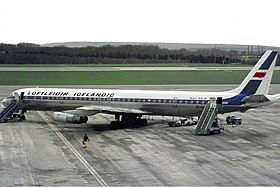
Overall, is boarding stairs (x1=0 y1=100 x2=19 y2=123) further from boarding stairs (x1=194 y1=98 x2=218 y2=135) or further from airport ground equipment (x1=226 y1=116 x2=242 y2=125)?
airport ground equipment (x1=226 y1=116 x2=242 y2=125)

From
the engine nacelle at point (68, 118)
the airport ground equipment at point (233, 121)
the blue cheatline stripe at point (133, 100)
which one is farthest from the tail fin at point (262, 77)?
the engine nacelle at point (68, 118)

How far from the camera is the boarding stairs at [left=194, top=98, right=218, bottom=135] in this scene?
51.2 meters

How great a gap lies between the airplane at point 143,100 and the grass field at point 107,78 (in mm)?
46117

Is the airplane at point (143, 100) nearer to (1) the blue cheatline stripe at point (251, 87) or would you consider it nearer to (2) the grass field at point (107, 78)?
(1) the blue cheatline stripe at point (251, 87)

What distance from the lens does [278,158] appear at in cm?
4097

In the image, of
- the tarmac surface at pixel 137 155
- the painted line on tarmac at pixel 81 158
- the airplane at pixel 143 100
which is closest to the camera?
the painted line on tarmac at pixel 81 158

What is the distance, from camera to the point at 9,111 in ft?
196

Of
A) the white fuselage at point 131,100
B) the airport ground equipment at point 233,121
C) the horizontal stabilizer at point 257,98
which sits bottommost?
the airport ground equipment at point 233,121

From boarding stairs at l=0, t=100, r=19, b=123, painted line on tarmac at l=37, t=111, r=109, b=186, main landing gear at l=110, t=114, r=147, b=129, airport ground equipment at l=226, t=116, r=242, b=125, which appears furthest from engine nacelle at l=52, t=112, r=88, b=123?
airport ground equipment at l=226, t=116, r=242, b=125

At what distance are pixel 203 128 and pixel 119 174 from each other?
58.8ft

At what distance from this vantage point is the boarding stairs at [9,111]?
58.9m

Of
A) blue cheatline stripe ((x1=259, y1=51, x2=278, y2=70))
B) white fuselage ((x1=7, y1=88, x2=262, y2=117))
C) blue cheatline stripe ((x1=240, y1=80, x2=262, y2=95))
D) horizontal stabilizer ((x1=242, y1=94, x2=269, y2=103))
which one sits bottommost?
white fuselage ((x1=7, y1=88, x2=262, y2=117))

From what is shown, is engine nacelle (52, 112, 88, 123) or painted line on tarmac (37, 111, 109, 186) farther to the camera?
engine nacelle (52, 112, 88, 123)

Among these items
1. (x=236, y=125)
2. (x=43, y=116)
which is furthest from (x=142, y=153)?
(x=43, y=116)
